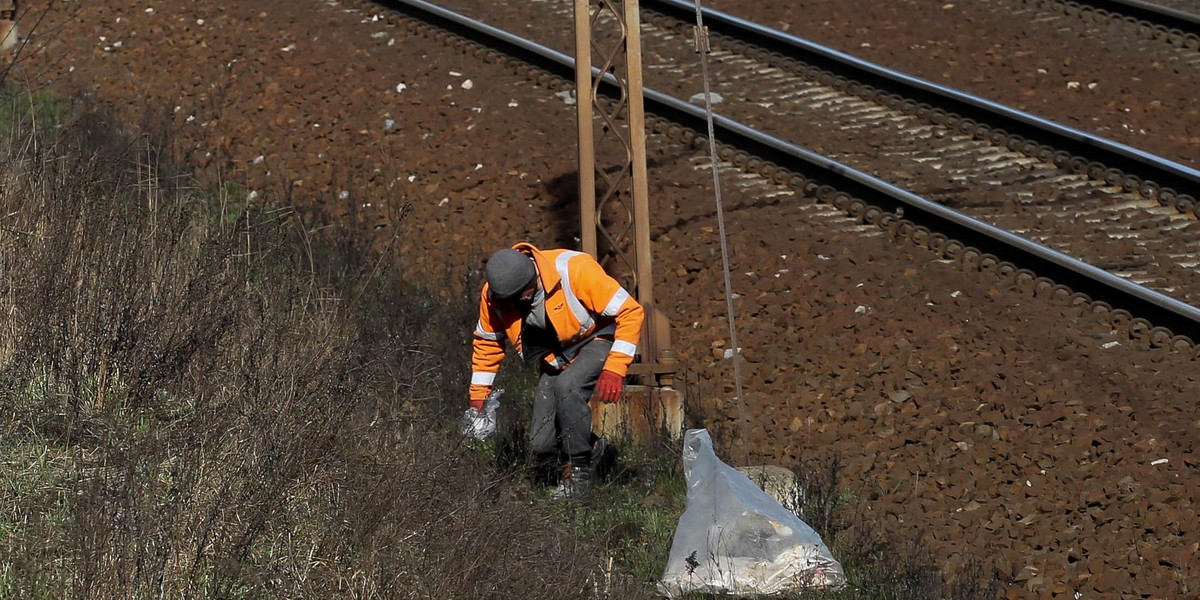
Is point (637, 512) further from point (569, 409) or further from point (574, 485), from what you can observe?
point (569, 409)

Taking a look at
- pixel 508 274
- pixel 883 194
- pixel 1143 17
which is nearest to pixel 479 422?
pixel 508 274

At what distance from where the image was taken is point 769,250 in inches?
361

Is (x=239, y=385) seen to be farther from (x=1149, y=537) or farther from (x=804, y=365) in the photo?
(x=1149, y=537)

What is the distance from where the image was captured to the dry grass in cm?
473

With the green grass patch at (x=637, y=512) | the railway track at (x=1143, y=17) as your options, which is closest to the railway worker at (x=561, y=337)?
the green grass patch at (x=637, y=512)

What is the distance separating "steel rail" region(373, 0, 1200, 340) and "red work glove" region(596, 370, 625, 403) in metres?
3.43

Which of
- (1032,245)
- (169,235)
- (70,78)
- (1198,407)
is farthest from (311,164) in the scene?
(1198,407)

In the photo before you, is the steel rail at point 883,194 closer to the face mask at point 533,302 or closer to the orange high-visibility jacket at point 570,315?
the orange high-visibility jacket at point 570,315

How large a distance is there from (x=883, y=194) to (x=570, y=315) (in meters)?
3.72

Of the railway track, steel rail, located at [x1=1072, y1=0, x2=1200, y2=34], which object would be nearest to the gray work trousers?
the railway track

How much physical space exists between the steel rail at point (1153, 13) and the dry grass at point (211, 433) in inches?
324

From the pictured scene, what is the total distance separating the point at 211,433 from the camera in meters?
5.36

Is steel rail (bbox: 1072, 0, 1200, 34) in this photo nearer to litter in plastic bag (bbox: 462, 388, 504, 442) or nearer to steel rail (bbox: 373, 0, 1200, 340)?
steel rail (bbox: 373, 0, 1200, 340)

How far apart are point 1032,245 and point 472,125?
14.1 ft
